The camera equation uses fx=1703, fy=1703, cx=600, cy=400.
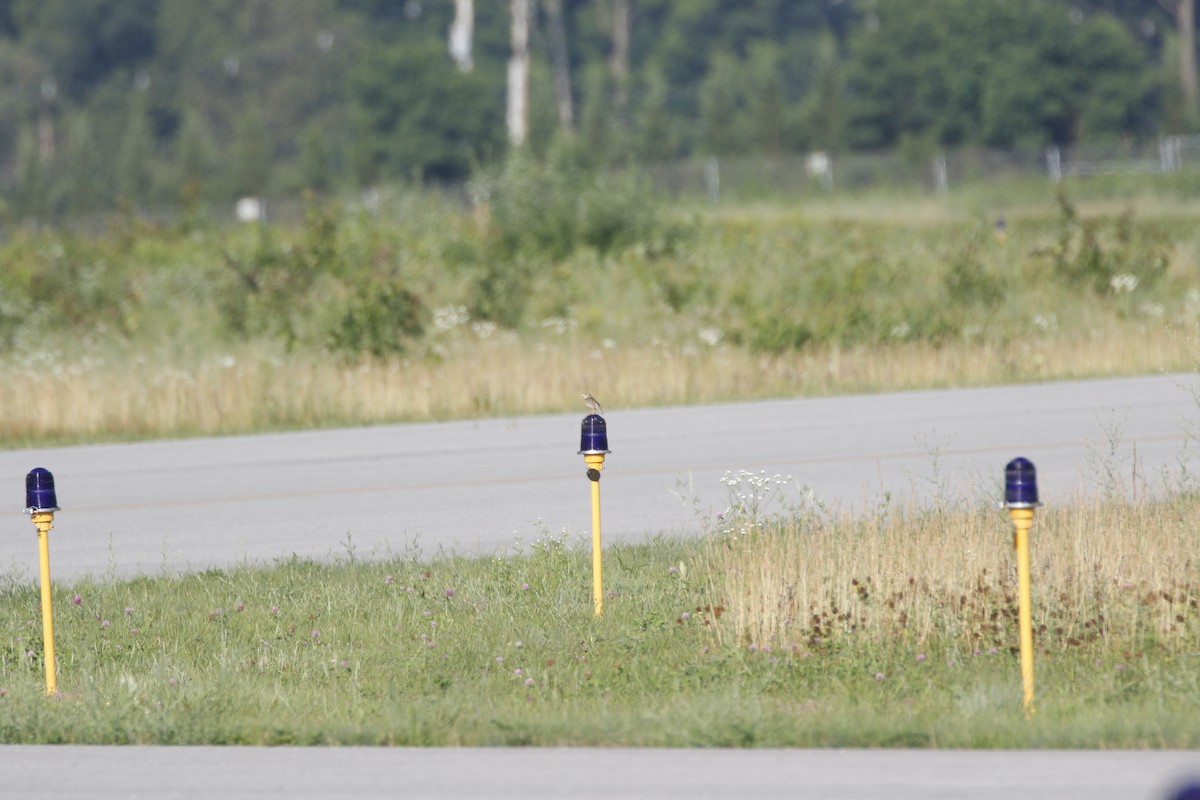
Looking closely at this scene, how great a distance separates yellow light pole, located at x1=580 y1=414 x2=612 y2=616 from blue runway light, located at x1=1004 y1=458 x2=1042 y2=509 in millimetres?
2289

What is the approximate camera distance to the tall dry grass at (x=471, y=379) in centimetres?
1741

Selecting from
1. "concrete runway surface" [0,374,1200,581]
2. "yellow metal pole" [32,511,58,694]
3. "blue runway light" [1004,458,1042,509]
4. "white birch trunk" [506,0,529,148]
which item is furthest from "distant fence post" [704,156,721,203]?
"blue runway light" [1004,458,1042,509]

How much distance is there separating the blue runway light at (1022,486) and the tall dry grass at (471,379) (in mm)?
10786

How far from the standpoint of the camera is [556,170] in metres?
28.4

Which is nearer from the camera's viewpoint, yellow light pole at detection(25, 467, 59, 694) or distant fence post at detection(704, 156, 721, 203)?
yellow light pole at detection(25, 467, 59, 694)

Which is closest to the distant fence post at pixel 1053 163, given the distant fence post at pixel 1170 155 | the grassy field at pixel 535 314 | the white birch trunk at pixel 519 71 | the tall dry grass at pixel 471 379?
the distant fence post at pixel 1170 155

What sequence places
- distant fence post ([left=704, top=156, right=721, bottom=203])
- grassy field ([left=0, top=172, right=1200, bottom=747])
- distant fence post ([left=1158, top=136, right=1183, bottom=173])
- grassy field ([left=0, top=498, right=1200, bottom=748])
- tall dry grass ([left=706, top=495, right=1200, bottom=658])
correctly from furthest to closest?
distant fence post ([left=1158, top=136, right=1183, bottom=173]) → distant fence post ([left=704, top=156, right=721, bottom=203]) → tall dry grass ([left=706, top=495, right=1200, bottom=658]) → grassy field ([left=0, top=172, right=1200, bottom=747]) → grassy field ([left=0, top=498, right=1200, bottom=748])

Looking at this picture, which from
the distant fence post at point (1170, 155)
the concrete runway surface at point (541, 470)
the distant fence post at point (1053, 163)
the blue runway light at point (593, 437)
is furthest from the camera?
the distant fence post at point (1170, 155)

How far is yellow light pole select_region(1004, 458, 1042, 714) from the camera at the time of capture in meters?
6.52

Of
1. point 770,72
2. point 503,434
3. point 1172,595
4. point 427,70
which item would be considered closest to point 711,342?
point 503,434

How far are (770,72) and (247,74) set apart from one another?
25954 millimetres

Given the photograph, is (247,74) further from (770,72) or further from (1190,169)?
(1190,169)

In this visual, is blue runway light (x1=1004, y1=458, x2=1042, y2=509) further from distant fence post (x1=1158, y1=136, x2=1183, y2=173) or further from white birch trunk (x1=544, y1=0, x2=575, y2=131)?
white birch trunk (x1=544, y1=0, x2=575, y2=131)

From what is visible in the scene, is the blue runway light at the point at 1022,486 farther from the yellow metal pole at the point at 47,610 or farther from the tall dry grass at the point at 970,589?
the yellow metal pole at the point at 47,610
